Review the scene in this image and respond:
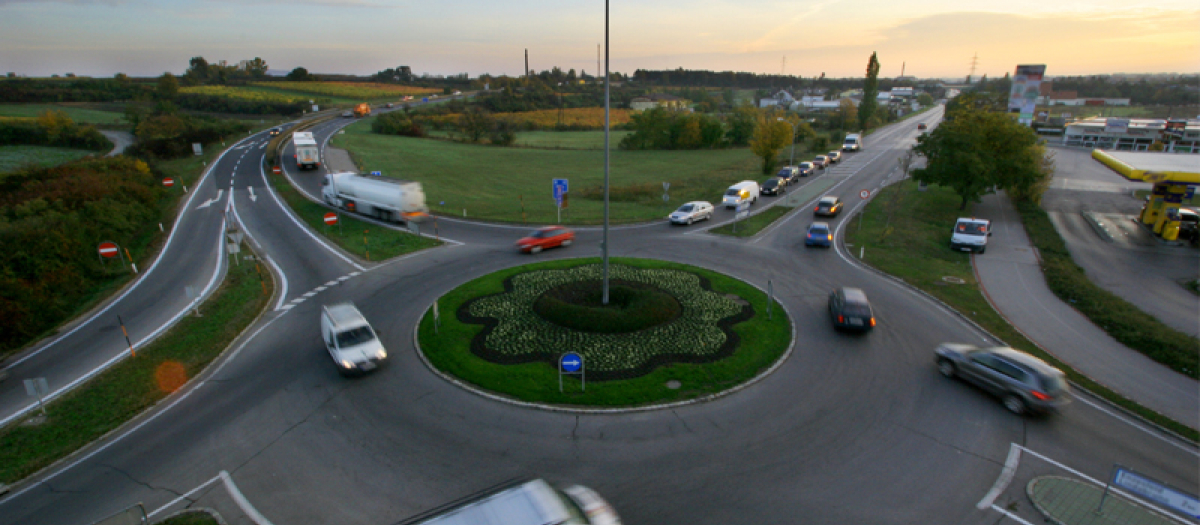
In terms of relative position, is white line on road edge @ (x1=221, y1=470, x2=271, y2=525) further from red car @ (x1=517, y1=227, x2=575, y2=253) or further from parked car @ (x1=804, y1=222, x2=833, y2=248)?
parked car @ (x1=804, y1=222, x2=833, y2=248)

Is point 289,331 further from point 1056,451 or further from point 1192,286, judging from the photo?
point 1192,286

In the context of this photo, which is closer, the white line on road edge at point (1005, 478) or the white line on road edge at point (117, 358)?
the white line on road edge at point (1005, 478)

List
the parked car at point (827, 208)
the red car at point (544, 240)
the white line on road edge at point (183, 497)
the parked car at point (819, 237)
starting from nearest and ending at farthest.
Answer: the white line on road edge at point (183, 497) → the red car at point (544, 240) → the parked car at point (819, 237) → the parked car at point (827, 208)

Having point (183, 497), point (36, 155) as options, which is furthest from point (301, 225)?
point (36, 155)

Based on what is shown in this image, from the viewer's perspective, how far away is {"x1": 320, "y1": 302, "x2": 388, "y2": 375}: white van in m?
15.8

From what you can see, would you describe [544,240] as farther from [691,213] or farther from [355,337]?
[355,337]

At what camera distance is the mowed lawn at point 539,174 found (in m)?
40.0

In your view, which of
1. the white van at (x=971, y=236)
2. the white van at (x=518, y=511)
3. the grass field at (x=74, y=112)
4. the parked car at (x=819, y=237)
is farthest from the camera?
the grass field at (x=74, y=112)

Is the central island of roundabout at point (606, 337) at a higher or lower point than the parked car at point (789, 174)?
lower

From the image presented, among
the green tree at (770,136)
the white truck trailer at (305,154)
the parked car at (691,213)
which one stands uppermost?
the green tree at (770,136)

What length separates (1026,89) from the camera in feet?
Result: 310

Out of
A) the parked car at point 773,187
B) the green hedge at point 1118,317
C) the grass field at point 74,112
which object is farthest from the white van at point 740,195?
the grass field at point 74,112

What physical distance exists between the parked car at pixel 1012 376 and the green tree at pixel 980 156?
27880 mm

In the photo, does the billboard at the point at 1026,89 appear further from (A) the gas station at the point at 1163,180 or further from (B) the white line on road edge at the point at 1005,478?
(B) the white line on road edge at the point at 1005,478
